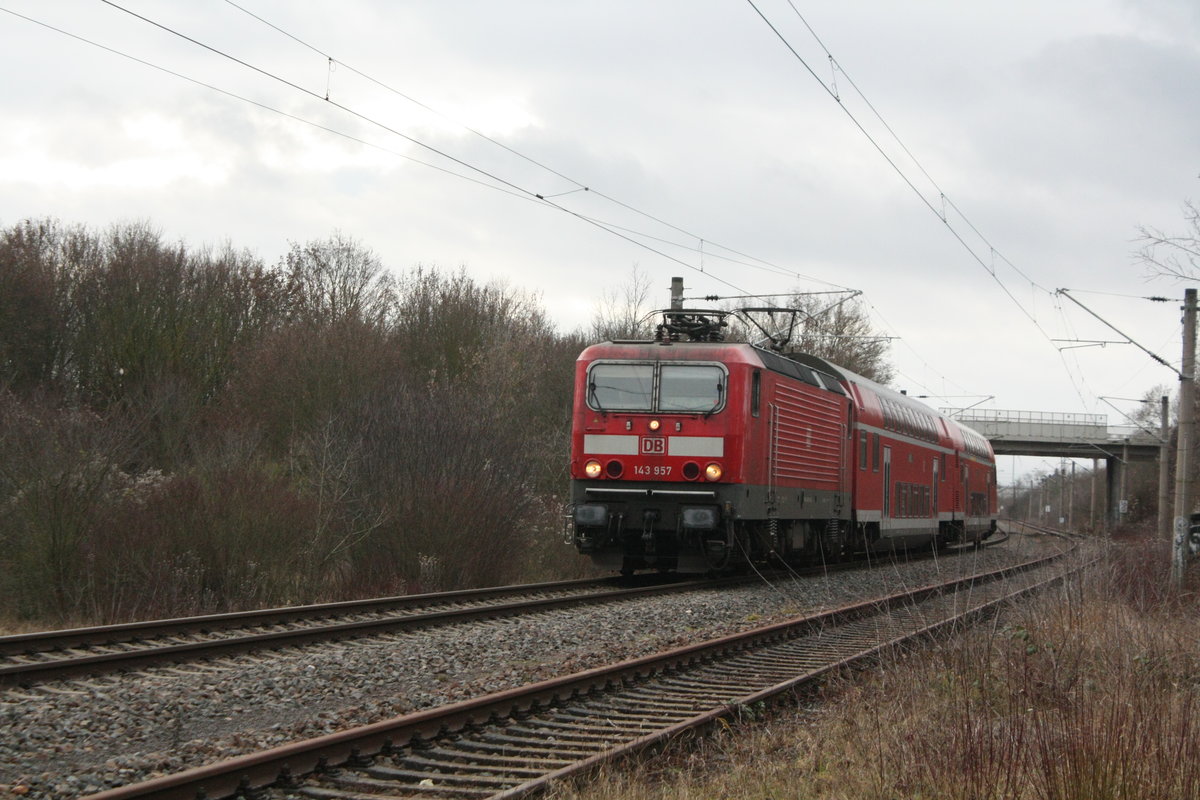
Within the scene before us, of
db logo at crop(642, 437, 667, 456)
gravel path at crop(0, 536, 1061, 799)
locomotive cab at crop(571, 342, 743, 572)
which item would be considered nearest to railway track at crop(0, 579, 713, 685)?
gravel path at crop(0, 536, 1061, 799)

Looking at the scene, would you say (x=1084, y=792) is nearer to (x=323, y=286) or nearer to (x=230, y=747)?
(x=230, y=747)

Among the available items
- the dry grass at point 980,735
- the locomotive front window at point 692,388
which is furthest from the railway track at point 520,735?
the locomotive front window at point 692,388

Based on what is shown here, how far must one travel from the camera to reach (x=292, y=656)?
9484 millimetres

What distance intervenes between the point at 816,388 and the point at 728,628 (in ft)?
22.6

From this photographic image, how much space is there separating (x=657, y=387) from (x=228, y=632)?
23.4 feet

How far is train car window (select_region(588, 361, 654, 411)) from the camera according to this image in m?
16.0

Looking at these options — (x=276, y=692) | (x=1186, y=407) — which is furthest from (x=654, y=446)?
(x=1186, y=407)

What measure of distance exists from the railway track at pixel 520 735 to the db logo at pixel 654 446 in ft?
17.1

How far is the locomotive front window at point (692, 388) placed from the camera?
51.6 feet

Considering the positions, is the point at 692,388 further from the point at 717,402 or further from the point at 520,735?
the point at 520,735

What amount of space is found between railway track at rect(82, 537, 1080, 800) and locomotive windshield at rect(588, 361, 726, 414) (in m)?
5.47

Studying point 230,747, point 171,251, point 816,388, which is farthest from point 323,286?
point 230,747

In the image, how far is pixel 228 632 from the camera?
10.6 m

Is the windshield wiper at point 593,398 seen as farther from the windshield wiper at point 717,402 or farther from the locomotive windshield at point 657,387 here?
the windshield wiper at point 717,402
